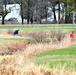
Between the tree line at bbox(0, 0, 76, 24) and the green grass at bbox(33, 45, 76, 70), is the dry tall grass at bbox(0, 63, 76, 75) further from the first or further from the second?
the tree line at bbox(0, 0, 76, 24)

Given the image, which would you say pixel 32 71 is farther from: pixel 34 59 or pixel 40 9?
pixel 40 9

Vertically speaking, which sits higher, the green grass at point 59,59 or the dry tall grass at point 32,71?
the dry tall grass at point 32,71

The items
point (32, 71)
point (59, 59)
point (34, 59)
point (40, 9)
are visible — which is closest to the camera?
point (32, 71)

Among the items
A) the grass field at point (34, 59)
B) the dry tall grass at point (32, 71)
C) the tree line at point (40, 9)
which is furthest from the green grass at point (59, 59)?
the tree line at point (40, 9)

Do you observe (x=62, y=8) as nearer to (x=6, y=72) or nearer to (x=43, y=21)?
(x=43, y=21)

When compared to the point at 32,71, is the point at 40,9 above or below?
below

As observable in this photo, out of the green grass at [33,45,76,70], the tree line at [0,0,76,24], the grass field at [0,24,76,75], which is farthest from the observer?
the tree line at [0,0,76,24]

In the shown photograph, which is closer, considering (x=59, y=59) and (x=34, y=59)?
(x=59, y=59)

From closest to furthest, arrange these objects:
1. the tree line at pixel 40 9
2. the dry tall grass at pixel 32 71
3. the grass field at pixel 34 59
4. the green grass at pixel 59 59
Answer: the dry tall grass at pixel 32 71 < the grass field at pixel 34 59 < the green grass at pixel 59 59 < the tree line at pixel 40 9

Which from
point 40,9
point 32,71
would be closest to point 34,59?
point 32,71

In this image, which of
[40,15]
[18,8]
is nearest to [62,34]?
[40,15]

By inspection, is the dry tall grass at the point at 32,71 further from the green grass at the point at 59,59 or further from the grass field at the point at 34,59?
the green grass at the point at 59,59

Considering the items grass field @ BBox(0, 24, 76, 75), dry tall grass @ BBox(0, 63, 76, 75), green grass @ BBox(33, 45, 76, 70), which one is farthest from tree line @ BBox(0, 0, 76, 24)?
dry tall grass @ BBox(0, 63, 76, 75)

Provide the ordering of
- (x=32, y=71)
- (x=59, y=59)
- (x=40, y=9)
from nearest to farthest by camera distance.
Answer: (x=32, y=71), (x=59, y=59), (x=40, y=9)
